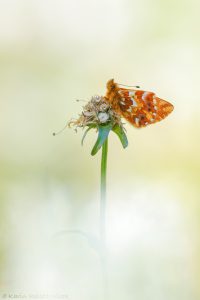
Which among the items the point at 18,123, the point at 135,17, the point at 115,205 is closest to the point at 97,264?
the point at 115,205

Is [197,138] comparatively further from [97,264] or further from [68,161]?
[97,264]

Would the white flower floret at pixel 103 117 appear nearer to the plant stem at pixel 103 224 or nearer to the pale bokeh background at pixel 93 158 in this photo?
the plant stem at pixel 103 224

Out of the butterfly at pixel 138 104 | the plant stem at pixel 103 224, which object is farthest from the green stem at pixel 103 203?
the butterfly at pixel 138 104

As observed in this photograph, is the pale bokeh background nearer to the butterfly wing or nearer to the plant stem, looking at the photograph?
the plant stem

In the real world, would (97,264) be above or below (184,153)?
below

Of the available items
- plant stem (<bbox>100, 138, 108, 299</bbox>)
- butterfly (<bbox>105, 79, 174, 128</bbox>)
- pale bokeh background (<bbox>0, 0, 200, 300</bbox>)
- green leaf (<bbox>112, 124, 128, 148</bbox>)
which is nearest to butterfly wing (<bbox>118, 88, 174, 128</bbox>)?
butterfly (<bbox>105, 79, 174, 128</bbox>)

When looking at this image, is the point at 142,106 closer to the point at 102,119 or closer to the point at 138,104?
the point at 138,104
